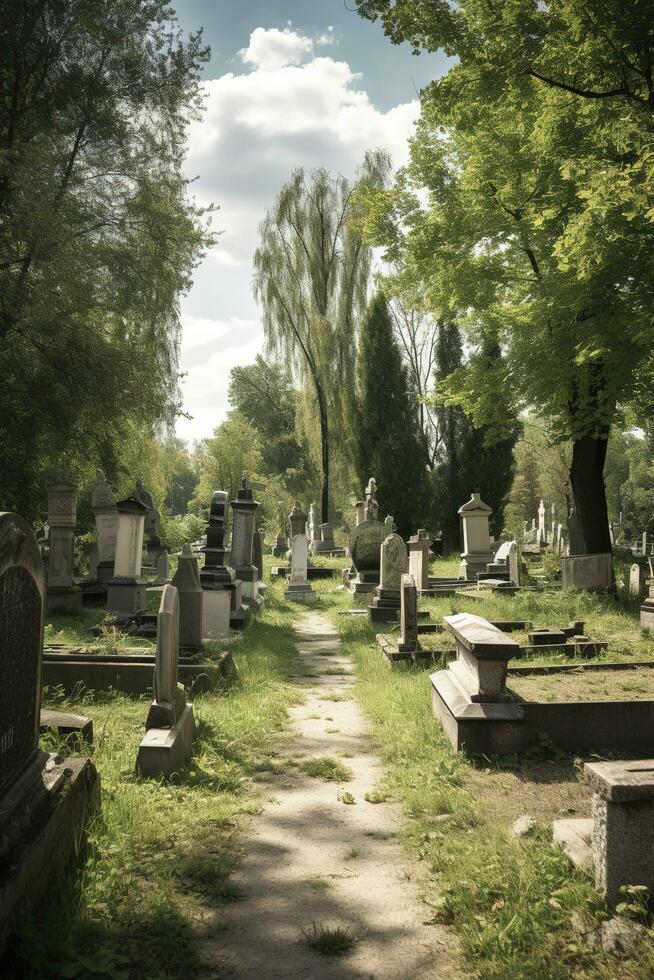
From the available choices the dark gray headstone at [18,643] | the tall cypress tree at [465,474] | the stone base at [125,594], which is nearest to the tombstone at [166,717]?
the dark gray headstone at [18,643]

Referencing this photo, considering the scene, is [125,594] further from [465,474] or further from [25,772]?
[465,474]

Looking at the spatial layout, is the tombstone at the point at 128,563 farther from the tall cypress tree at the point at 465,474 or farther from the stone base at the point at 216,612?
the tall cypress tree at the point at 465,474

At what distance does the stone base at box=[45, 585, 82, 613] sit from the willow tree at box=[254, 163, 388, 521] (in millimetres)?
19547

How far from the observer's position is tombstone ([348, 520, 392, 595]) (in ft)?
57.1

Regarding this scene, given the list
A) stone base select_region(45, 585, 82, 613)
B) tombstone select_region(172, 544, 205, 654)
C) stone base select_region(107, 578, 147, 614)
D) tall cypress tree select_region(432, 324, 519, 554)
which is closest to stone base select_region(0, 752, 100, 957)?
tombstone select_region(172, 544, 205, 654)

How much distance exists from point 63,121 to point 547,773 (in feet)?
55.2

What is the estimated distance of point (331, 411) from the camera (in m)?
31.8

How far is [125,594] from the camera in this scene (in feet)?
39.9

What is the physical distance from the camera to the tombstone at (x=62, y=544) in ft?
42.4

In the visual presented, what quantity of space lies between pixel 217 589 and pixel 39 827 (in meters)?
7.73

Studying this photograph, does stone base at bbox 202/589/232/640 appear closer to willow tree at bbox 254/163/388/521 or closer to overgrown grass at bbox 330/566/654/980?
overgrown grass at bbox 330/566/654/980

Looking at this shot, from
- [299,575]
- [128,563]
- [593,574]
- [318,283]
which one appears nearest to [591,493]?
[593,574]

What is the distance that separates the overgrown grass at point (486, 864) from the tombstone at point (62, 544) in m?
8.00

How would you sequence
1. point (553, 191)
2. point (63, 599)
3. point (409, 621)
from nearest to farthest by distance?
1. point (409, 621)
2. point (553, 191)
3. point (63, 599)
